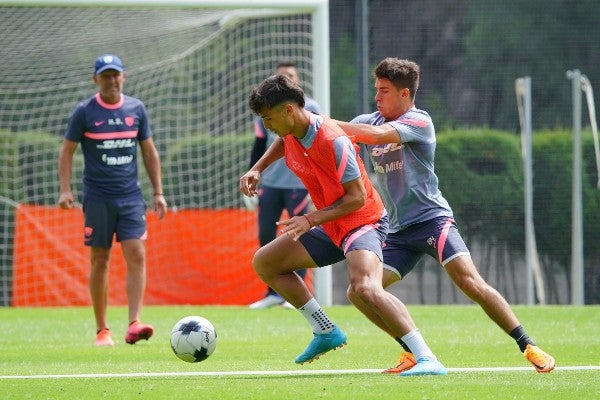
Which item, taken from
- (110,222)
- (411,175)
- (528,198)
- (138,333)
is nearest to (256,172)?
(411,175)

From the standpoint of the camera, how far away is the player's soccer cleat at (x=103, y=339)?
35.6ft

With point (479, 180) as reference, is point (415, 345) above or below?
above

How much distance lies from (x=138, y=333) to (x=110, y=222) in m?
1.06

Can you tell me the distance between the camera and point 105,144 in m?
11.2

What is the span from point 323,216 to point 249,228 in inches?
373

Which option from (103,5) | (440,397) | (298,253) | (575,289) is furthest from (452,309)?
(440,397)

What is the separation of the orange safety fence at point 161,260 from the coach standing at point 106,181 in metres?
5.78

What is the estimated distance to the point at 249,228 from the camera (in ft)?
56.7

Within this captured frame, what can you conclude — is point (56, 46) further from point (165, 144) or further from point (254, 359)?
point (254, 359)

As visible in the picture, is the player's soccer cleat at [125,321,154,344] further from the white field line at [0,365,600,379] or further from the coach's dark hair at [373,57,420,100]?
the coach's dark hair at [373,57,420,100]

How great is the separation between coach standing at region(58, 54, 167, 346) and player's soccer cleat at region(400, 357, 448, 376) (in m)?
3.73

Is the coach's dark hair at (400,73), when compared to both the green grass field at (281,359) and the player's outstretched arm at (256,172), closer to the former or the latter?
the player's outstretched arm at (256,172)

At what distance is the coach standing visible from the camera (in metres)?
11.1

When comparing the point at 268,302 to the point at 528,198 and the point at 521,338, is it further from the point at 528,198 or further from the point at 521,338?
the point at 521,338
